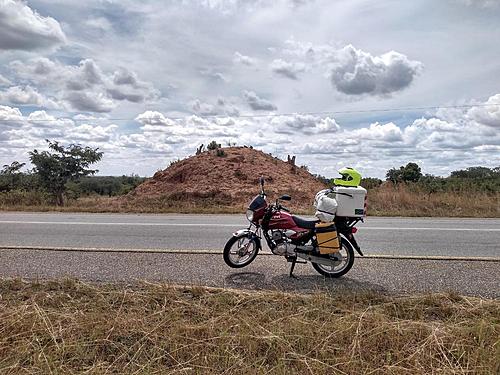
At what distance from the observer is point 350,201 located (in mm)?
5719

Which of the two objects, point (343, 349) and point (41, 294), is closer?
point (343, 349)

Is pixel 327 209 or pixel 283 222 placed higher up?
pixel 327 209

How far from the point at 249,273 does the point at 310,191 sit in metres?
18.0

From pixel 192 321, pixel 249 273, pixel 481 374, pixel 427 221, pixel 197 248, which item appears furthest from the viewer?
pixel 427 221

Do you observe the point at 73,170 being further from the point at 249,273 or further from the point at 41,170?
the point at 249,273

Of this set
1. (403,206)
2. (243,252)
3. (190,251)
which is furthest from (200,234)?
(403,206)

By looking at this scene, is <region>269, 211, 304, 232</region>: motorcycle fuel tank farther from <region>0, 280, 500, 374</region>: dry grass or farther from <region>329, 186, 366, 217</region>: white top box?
<region>0, 280, 500, 374</region>: dry grass

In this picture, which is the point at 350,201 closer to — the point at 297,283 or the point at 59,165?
the point at 297,283

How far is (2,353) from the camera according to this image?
3.33m

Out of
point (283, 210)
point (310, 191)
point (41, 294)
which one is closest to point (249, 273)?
point (283, 210)

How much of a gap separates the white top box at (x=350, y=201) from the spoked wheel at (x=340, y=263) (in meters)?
0.43

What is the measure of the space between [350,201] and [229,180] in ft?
61.6

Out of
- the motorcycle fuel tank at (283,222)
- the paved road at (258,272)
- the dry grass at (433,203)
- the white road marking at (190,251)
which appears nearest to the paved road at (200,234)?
the white road marking at (190,251)

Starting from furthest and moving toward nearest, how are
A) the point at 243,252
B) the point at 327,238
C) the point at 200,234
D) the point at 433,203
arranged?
the point at 433,203, the point at 200,234, the point at 243,252, the point at 327,238
